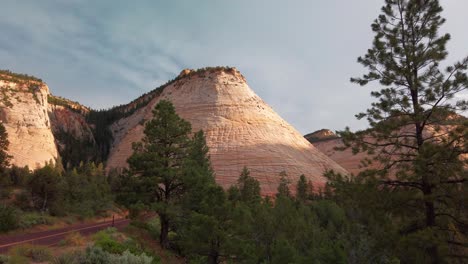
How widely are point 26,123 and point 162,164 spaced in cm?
5669

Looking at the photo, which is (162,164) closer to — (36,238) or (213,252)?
(213,252)

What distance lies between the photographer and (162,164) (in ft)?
67.5

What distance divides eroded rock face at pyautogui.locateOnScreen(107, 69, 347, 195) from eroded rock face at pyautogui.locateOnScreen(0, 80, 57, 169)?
13914 mm

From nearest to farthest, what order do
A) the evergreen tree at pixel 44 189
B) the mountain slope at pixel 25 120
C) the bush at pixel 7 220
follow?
the bush at pixel 7 220 < the evergreen tree at pixel 44 189 < the mountain slope at pixel 25 120

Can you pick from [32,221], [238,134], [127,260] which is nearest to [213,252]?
[127,260]

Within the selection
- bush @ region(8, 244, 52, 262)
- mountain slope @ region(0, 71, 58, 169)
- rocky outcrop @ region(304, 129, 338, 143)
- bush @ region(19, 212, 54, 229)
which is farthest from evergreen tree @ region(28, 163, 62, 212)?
rocky outcrop @ region(304, 129, 338, 143)

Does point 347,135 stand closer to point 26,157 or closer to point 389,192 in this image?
point 389,192

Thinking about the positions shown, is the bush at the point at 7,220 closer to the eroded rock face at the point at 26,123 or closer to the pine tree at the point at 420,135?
the pine tree at the point at 420,135

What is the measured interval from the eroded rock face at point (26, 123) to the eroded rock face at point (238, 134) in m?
13.9

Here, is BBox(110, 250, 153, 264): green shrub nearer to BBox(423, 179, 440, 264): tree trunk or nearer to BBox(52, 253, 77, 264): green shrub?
BBox(52, 253, 77, 264): green shrub

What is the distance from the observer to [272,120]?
69.3m

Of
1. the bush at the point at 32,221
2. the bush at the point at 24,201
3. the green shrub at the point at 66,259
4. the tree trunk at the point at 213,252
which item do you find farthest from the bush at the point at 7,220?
the green shrub at the point at 66,259

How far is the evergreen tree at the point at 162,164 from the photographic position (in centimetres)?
1989

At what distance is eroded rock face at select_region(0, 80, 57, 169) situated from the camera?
196ft
